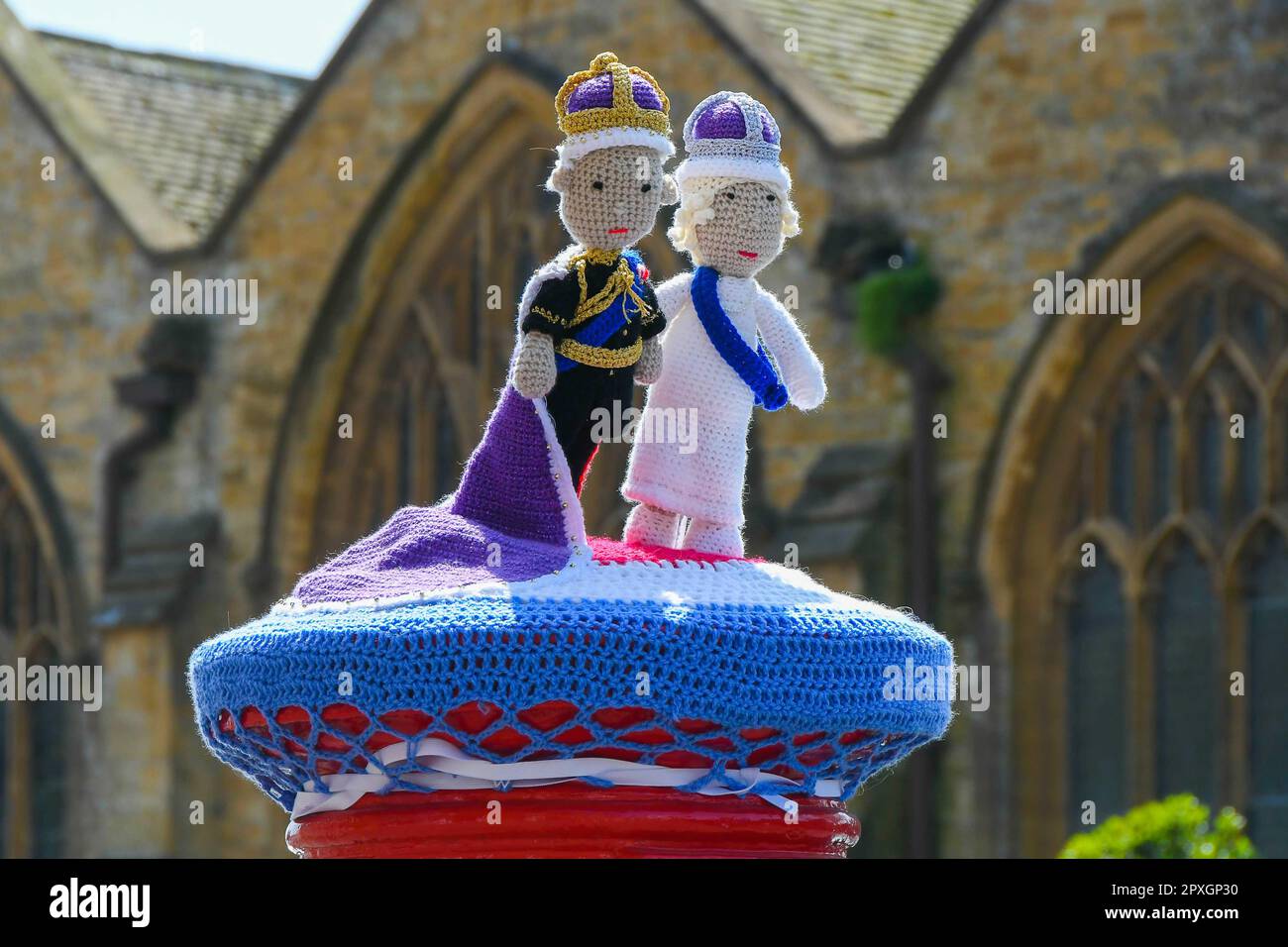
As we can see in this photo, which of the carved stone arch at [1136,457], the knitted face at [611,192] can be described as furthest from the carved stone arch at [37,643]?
the knitted face at [611,192]

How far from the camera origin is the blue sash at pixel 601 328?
4277mm

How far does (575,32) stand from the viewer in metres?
18.7

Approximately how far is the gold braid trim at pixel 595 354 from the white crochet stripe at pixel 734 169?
33 centimetres

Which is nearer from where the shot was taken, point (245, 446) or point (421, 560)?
point (421, 560)

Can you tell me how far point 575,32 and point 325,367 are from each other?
3357 mm

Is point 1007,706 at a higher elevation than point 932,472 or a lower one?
lower

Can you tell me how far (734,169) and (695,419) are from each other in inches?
15.6

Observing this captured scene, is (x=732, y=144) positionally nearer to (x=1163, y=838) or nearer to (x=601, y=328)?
(x=601, y=328)

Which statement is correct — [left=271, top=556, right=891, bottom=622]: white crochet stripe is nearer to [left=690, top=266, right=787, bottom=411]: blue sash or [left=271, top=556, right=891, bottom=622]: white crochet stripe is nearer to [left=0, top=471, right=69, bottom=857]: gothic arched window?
[left=690, top=266, right=787, bottom=411]: blue sash

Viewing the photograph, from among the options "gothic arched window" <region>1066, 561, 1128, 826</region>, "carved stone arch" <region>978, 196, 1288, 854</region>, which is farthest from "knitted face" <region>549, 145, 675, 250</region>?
"gothic arched window" <region>1066, 561, 1128, 826</region>

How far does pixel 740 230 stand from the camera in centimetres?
448

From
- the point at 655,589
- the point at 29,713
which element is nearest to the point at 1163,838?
the point at 655,589
